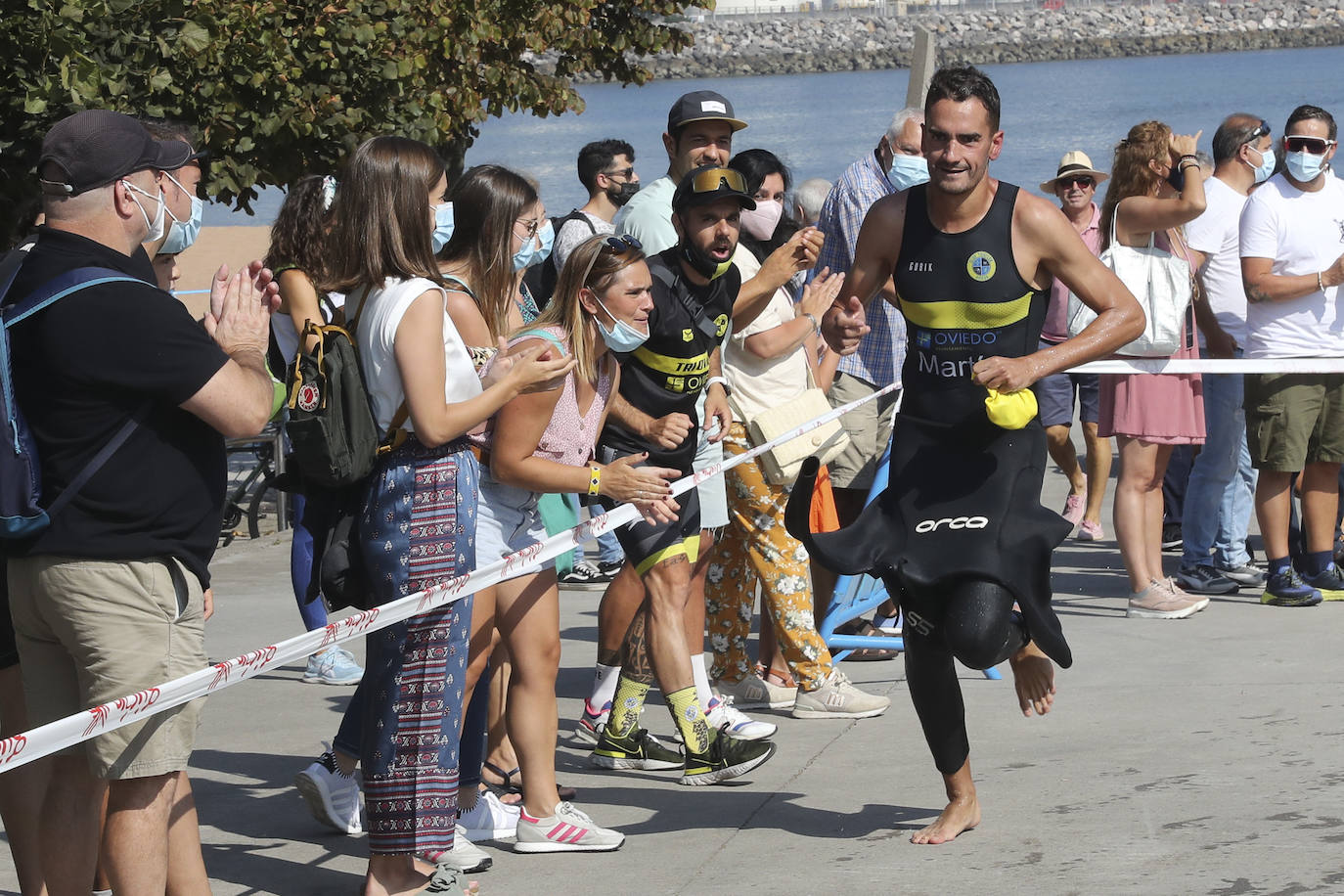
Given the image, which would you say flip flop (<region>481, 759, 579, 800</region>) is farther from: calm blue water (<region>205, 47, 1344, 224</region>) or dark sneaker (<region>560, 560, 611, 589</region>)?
calm blue water (<region>205, 47, 1344, 224</region>)

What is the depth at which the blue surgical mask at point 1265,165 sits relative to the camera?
320 inches

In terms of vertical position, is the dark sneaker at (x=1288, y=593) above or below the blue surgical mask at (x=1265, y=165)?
below

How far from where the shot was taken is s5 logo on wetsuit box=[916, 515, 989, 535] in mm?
4629

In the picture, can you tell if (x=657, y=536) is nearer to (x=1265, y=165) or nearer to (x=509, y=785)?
(x=509, y=785)

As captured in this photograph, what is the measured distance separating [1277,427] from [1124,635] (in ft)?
4.07

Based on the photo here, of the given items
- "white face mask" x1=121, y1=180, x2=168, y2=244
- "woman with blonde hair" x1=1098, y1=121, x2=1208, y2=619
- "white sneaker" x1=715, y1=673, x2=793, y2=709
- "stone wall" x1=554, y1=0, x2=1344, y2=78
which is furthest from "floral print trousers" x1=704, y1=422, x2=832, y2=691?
"stone wall" x1=554, y1=0, x2=1344, y2=78

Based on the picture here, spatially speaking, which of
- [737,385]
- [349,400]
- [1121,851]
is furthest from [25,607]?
[737,385]

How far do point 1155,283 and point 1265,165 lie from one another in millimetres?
1323

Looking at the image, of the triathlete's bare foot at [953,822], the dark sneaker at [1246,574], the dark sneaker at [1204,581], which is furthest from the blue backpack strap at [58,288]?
the dark sneaker at [1246,574]

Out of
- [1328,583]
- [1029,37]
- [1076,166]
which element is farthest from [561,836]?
[1029,37]

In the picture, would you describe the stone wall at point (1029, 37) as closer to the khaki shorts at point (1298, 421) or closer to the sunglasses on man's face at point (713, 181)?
the khaki shorts at point (1298, 421)

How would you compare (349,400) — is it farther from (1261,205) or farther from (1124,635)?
(1261,205)

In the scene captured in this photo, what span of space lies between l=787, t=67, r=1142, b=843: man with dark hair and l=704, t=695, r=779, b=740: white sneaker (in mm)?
→ 1102

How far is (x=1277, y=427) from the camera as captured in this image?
7488 mm
